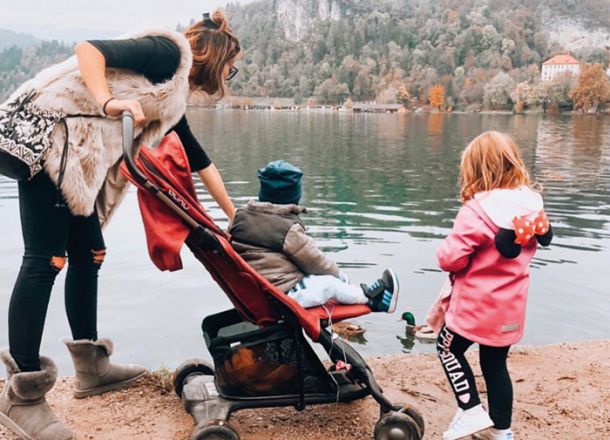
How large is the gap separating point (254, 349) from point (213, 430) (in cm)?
39

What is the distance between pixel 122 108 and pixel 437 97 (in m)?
133

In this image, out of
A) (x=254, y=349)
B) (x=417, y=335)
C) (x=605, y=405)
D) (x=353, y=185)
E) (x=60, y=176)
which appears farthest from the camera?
(x=353, y=185)

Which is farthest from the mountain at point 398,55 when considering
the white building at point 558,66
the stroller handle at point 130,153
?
the stroller handle at point 130,153

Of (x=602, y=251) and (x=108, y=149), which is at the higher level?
(x=108, y=149)

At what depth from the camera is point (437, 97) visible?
131 meters

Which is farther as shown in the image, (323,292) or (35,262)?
(323,292)

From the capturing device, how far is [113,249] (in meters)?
10.2

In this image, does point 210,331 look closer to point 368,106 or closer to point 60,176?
point 60,176

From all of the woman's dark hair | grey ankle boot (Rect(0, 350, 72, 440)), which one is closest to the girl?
the woman's dark hair

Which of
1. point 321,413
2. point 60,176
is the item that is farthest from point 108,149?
point 321,413

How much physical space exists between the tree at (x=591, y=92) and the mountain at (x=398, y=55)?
2459cm

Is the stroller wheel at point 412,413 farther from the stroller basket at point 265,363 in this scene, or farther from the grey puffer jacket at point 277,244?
the grey puffer jacket at point 277,244

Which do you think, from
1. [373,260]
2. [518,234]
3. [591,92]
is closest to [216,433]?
[518,234]

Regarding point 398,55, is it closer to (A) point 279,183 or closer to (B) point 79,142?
(A) point 279,183
